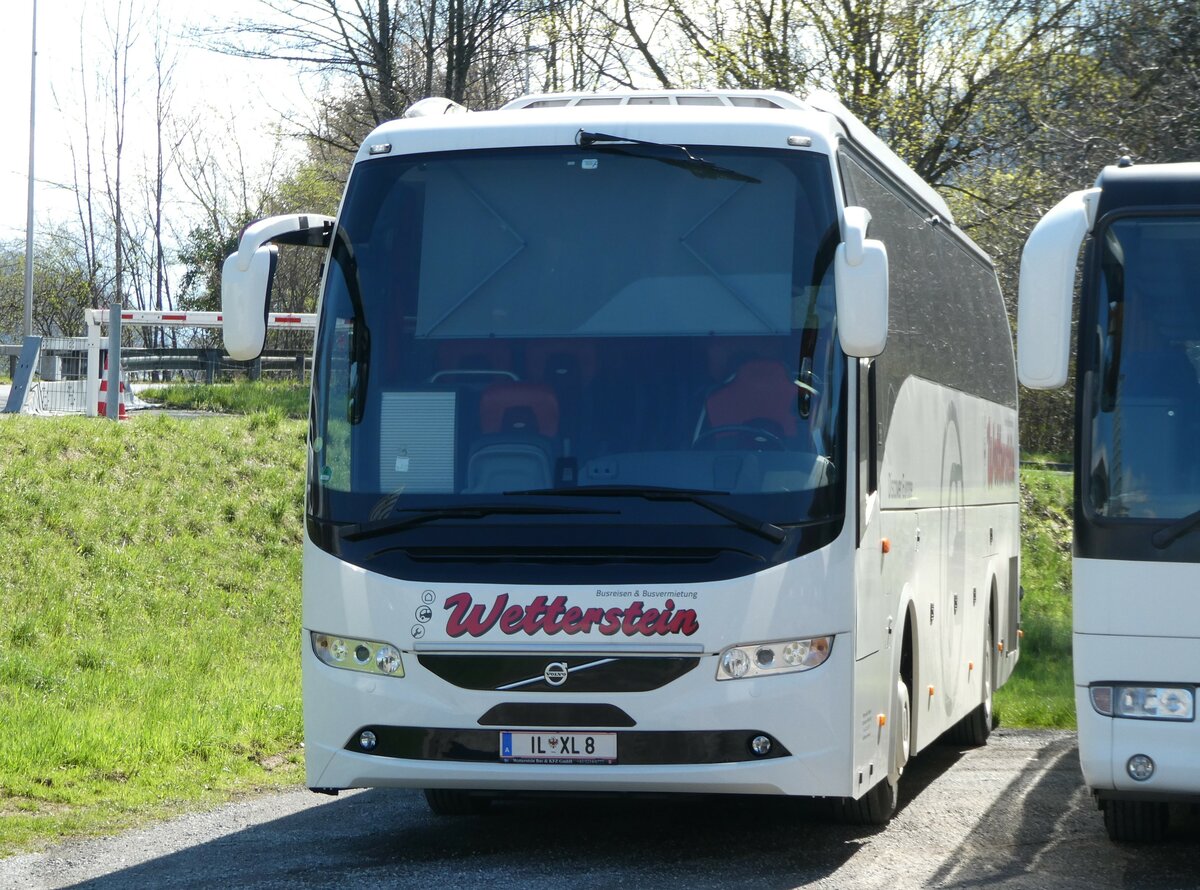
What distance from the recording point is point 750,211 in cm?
684

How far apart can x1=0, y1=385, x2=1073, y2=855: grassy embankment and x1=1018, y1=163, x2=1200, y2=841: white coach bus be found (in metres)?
4.90

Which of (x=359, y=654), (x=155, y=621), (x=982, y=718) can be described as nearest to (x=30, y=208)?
(x=155, y=621)

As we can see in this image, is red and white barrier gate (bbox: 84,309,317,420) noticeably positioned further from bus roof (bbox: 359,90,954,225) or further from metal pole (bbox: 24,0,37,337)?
metal pole (bbox: 24,0,37,337)

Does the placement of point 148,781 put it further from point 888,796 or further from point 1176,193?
point 1176,193

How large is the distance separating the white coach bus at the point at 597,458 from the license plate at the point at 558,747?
0.01m

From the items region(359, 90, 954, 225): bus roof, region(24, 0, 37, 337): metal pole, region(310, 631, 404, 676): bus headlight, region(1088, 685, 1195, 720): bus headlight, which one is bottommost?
region(1088, 685, 1195, 720): bus headlight

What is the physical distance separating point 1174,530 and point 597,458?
2287 millimetres

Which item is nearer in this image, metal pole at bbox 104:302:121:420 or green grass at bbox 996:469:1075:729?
green grass at bbox 996:469:1075:729

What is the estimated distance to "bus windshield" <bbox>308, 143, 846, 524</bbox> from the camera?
6.59m

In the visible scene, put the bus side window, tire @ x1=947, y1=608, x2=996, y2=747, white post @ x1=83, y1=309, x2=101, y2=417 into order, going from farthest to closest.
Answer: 1. white post @ x1=83, y1=309, x2=101, y2=417
2. tire @ x1=947, y1=608, x2=996, y2=747
3. the bus side window

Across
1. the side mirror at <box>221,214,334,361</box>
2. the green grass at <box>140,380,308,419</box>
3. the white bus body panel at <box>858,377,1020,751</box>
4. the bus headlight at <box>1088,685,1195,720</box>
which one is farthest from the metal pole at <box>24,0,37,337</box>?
the bus headlight at <box>1088,685,1195,720</box>

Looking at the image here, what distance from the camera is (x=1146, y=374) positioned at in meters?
6.33

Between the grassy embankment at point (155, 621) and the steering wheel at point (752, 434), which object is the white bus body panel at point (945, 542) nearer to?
the steering wheel at point (752, 434)

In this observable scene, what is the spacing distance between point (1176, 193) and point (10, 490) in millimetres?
12553
